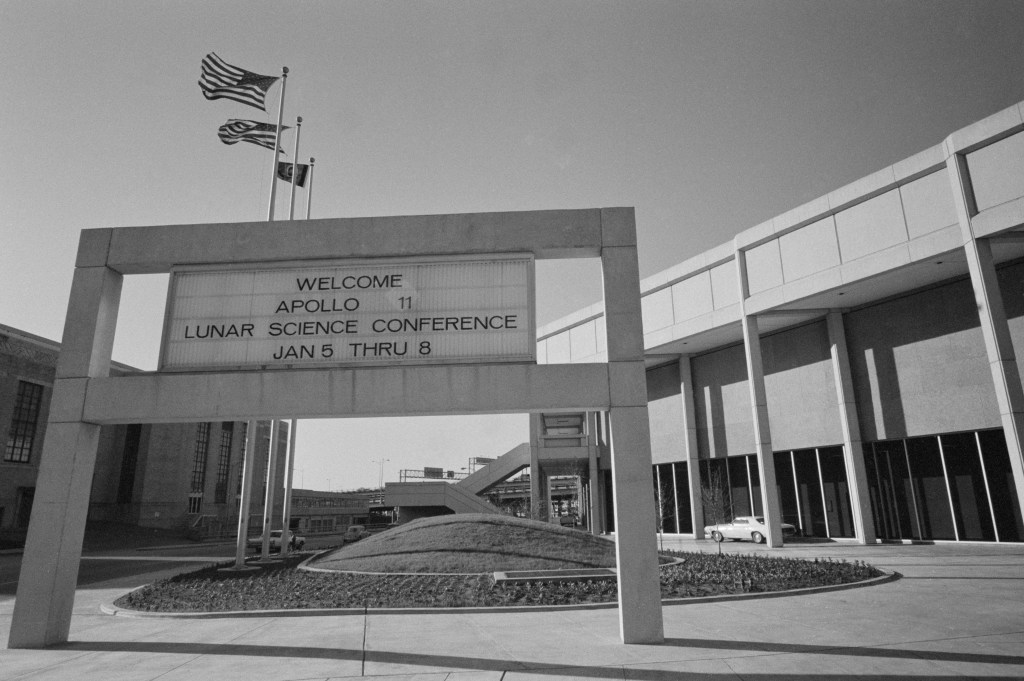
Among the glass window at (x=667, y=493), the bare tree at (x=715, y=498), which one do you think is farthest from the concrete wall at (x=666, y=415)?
the bare tree at (x=715, y=498)

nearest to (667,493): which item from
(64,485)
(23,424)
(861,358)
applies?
(861,358)

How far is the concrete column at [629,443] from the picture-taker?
9.30 metres

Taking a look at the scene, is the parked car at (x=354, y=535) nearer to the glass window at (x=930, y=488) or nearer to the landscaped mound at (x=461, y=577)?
the landscaped mound at (x=461, y=577)

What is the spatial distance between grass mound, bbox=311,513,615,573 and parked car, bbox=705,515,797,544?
1396 centimetres

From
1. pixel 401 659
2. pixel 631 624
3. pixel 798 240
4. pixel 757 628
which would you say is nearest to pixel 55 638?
pixel 401 659

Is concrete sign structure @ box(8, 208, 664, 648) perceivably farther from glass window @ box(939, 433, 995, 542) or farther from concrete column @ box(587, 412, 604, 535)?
concrete column @ box(587, 412, 604, 535)

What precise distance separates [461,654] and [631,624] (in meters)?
2.48

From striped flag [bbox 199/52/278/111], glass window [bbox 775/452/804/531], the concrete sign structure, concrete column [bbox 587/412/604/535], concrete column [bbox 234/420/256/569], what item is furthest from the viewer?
concrete column [bbox 587/412/604/535]

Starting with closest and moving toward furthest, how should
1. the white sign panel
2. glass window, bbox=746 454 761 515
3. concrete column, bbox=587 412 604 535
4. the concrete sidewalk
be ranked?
the concrete sidewalk
the white sign panel
glass window, bbox=746 454 761 515
concrete column, bbox=587 412 604 535

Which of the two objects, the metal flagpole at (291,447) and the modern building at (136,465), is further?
the modern building at (136,465)

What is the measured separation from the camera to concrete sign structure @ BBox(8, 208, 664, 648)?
9805 mm

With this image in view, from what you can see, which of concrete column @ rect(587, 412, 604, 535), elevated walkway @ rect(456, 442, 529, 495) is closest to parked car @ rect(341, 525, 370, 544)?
elevated walkway @ rect(456, 442, 529, 495)

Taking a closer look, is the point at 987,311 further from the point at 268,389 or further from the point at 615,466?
the point at 268,389

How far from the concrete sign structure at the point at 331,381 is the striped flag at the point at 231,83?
9.73m
